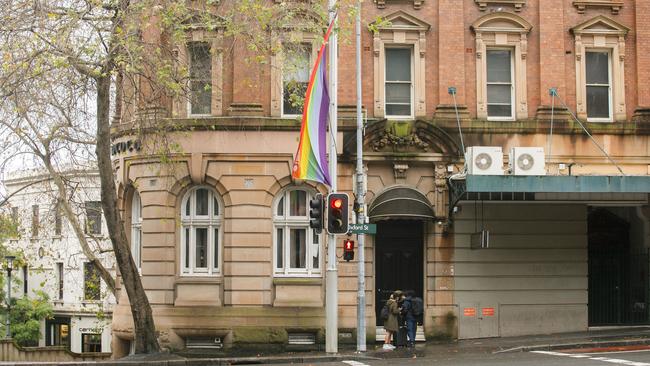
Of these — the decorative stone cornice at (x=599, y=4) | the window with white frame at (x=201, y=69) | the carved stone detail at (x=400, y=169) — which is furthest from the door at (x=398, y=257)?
the decorative stone cornice at (x=599, y=4)

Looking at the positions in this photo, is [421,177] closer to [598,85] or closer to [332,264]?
[332,264]

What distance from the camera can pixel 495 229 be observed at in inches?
1063

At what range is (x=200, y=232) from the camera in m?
26.8

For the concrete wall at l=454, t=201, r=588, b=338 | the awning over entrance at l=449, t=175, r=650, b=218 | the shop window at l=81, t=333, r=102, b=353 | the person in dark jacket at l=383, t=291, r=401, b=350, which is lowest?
the shop window at l=81, t=333, r=102, b=353

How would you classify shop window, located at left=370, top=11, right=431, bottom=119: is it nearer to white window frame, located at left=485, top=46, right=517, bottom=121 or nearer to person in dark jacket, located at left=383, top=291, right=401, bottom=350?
white window frame, located at left=485, top=46, right=517, bottom=121

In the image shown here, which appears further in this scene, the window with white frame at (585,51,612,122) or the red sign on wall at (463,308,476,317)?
the window with white frame at (585,51,612,122)

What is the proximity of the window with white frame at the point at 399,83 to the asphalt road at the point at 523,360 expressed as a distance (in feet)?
24.8

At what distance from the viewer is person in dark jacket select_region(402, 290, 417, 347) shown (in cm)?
2431

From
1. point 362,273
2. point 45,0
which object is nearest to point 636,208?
point 362,273

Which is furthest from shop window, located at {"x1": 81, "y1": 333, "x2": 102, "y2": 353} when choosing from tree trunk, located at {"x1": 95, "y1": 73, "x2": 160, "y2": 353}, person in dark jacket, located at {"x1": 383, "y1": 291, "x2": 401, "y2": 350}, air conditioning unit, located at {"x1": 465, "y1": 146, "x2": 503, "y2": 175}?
air conditioning unit, located at {"x1": 465, "y1": 146, "x2": 503, "y2": 175}

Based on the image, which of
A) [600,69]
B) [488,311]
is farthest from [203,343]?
[600,69]

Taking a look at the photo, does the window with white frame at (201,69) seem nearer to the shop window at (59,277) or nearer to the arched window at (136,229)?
the arched window at (136,229)

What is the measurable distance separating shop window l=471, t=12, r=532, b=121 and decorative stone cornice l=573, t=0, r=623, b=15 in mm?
1629

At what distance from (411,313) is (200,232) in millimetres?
6584
